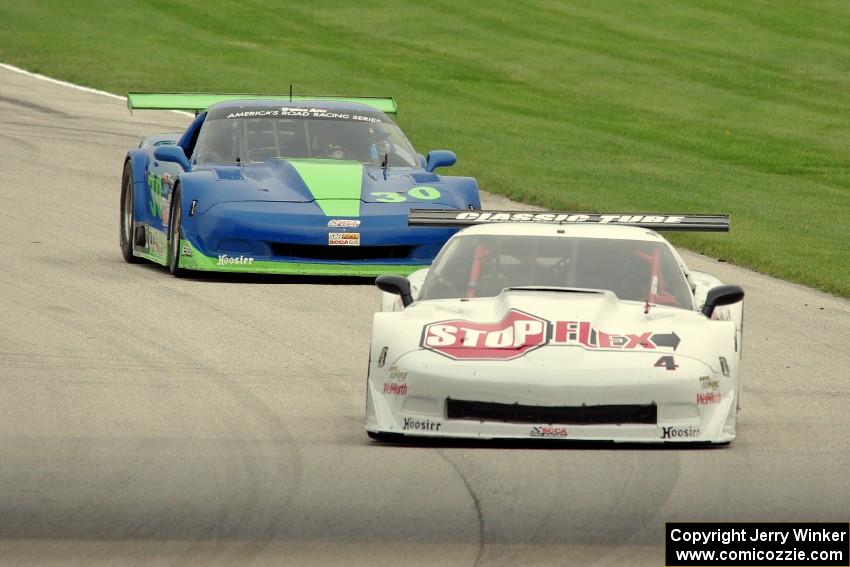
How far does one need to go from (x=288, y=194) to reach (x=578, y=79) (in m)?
22.1

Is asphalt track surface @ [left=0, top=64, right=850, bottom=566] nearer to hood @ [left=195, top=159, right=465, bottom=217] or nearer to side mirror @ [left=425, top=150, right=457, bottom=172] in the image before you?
hood @ [left=195, top=159, right=465, bottom=217]

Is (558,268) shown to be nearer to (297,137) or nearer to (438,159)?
(438,159)

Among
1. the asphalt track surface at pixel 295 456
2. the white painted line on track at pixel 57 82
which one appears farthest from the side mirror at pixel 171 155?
the white painted line on track at pixel 57 82

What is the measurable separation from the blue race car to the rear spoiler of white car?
10.6 feet

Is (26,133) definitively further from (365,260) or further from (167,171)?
(365,260)

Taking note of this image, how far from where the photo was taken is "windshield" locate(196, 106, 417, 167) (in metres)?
15.4

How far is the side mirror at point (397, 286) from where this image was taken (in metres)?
9.78

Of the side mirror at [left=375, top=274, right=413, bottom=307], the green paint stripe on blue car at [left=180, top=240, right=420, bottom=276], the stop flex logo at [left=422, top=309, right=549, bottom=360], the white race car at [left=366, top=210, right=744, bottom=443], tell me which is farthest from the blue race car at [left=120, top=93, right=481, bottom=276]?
the stop flex logo at [left=422, top=309, right=549, bottom=360]

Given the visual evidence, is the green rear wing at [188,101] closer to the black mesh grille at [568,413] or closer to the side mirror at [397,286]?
the side mirror at [397,286]

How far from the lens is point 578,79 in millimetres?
35938

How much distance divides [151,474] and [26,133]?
18.1 m

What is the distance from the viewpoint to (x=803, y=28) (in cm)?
4250

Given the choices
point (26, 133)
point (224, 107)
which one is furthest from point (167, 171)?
point (26, 133)

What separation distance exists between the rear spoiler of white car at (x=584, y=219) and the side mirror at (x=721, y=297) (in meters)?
1.20
